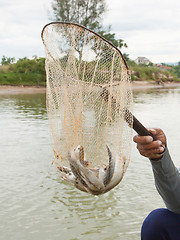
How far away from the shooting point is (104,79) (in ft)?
5.31

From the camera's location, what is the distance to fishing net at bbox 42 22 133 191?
148 centimetres

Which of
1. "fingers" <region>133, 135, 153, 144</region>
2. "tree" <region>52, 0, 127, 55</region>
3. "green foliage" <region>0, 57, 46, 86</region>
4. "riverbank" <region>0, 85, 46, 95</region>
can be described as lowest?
"fingers" <region>133, 135, 153, 144</region>

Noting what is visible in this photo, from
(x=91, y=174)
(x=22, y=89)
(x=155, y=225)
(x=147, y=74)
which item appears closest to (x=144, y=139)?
(x=91, y=174)

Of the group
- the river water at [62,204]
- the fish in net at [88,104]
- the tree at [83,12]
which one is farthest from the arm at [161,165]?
the tree at [83,12]

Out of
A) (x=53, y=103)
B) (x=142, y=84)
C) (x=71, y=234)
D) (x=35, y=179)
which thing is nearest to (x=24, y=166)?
(x=35, y=179)

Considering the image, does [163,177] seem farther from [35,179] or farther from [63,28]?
[35,179]

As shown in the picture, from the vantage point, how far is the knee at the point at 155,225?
1608 mm

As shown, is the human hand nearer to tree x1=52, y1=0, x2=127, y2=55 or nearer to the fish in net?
the fish in net

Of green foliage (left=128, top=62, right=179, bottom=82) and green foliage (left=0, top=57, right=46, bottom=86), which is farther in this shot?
green foliage (left=128, top=62, right=179, bottom=82)

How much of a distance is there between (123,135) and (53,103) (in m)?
0.59

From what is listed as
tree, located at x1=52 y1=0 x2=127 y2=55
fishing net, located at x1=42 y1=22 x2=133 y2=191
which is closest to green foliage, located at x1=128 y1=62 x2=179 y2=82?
tree, located at x1=52 y1=0 x2=127 y2=55

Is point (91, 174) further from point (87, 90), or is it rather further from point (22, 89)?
point (22, 89)

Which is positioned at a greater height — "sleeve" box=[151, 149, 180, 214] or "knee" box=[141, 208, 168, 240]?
"sleeve" box=[151, 149, 180, 214]

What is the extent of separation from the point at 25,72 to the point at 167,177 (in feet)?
97.4
